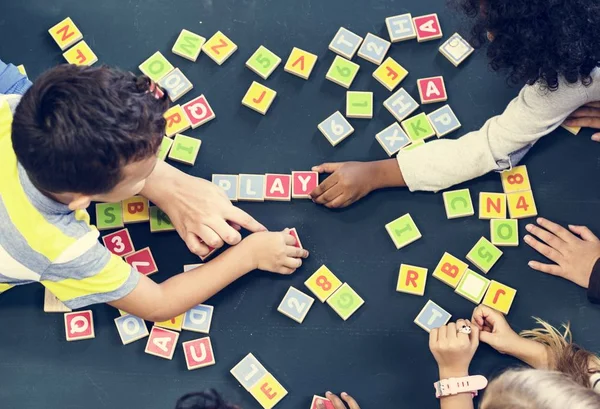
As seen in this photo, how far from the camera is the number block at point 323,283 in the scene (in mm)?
1370

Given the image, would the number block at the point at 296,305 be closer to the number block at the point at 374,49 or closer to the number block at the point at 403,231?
the number block at the point at 403,231

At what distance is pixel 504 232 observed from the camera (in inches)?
55.0

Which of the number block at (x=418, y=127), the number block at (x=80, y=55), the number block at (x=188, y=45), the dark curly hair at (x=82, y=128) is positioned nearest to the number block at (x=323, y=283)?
the number block at (x=418, y=127)

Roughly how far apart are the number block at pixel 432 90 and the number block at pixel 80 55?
2.28 feet

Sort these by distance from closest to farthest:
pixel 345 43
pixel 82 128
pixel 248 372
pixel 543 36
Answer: pixel 82 128 → pixel 543 36 → pixel 248 372 → pixel 345 43

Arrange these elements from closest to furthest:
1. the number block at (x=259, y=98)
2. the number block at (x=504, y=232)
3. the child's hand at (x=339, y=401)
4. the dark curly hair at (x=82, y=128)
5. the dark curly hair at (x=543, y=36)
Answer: the dark curly hair at (x=82, y=128) → the dark curly hair at (x=543, y=36) → the child's hand at (x=339, y=401) → the number block at (x=504, y=232) → the number block at (x=259, y=98)

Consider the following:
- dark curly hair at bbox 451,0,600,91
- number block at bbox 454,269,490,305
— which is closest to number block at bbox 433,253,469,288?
number block at bbox 454,269,490,305

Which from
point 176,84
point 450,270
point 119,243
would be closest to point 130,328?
point 119,243

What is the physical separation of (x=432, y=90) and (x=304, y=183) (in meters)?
0.33

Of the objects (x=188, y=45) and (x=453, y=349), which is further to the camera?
(x=188, y=45)

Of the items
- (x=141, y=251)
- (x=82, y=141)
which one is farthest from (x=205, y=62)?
(x=82, y=141)

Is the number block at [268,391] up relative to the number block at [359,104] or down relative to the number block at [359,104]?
down

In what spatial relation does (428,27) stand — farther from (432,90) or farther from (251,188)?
(251,188)

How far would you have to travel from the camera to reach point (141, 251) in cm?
141
